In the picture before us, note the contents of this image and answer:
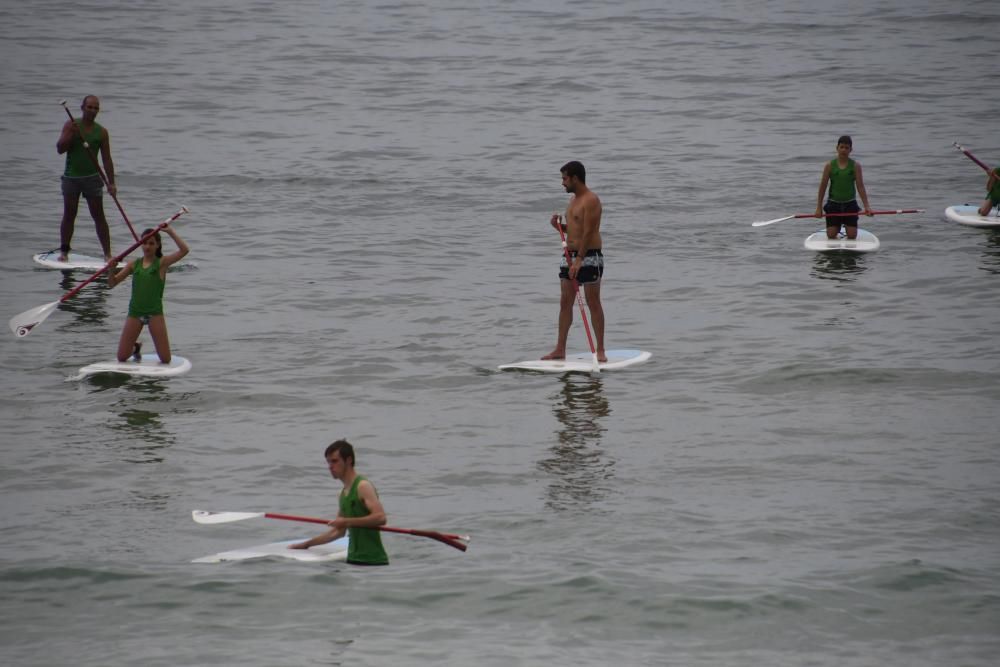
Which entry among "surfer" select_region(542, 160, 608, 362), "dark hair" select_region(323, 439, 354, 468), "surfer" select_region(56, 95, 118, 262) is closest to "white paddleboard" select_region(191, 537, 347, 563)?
"dark hair" select_region(323, 439, 354, 468)

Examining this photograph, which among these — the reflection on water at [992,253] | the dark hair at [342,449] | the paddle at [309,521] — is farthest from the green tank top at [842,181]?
the dark hair at [342,449]

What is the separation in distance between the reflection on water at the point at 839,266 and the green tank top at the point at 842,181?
1.01 m

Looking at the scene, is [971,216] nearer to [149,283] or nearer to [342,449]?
[149,283]

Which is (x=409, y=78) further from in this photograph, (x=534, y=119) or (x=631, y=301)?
(x=631, y=301)

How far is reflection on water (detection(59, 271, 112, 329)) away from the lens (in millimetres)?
17359

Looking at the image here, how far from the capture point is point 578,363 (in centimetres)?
1521

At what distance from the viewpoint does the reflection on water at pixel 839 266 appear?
19.9m

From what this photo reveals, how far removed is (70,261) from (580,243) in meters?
8.60

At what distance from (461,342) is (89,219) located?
10.3m

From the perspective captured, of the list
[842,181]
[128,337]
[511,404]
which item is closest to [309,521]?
[511,404]

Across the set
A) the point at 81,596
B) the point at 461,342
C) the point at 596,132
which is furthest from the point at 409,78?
the point at 81,596

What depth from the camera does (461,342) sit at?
16.8 m

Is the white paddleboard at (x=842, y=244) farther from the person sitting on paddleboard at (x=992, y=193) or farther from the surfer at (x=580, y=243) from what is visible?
the surfer at (x=580, y=243)

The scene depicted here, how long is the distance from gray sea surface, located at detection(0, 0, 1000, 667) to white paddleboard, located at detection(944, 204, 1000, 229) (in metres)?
0.24
